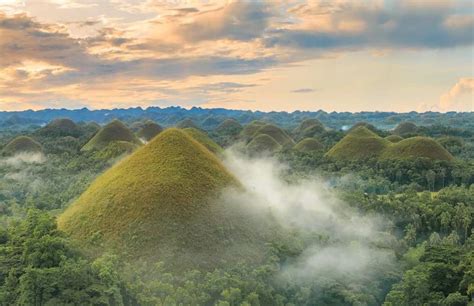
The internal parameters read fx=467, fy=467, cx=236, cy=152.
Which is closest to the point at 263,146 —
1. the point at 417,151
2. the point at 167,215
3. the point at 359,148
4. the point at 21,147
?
the point at 359,148

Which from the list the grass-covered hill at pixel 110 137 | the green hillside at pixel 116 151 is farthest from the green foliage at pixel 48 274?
the grass-covered hill at pixel 110 137

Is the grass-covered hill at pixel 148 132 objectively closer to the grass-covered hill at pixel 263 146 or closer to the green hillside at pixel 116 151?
the grass-covered hill at pixel 263 146

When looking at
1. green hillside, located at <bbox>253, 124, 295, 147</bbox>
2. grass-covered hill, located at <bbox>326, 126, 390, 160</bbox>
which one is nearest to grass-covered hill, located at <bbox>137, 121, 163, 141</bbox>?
green hillside, located at <bbox>253, 124, 295, 147</bbox>

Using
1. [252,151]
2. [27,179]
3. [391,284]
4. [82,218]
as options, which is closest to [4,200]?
[27,179]

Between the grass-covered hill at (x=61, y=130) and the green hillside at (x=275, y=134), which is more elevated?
the grass-covered hill at (x=61, y=130)

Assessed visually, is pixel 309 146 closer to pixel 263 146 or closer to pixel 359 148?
pixel 263 146

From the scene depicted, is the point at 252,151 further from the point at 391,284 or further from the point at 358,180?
the point at 391,284

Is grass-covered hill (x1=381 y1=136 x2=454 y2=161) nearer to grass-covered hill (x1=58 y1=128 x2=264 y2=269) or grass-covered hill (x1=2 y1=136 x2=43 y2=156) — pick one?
grass-covered hill (x1=58 y1=128 x2=264 y2=269)
